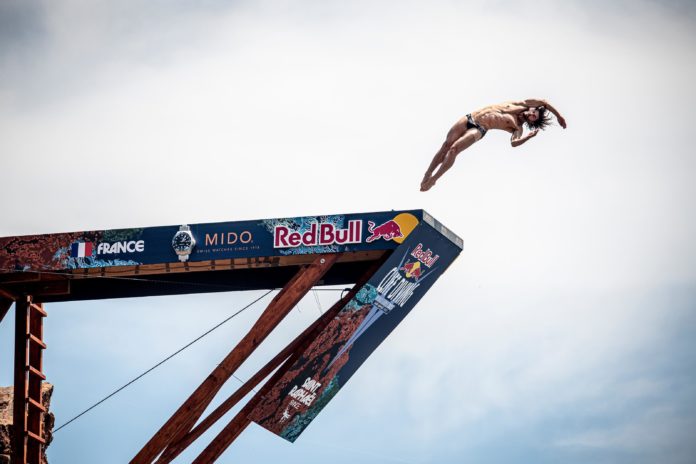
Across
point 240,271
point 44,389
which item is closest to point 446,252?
point 240,271

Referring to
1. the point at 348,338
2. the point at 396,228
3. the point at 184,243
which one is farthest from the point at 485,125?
the point at 184,243

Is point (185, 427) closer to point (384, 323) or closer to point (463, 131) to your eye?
point (384, 323)

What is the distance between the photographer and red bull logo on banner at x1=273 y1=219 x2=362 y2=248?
35938 millimetres

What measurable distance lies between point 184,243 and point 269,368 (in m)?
3.29

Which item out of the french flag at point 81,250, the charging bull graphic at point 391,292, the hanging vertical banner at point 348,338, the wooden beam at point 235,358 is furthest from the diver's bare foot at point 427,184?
the french flag at point 81,250

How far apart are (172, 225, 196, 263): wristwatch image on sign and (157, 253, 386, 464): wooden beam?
9.79 feet

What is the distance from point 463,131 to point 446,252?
278 centimetres

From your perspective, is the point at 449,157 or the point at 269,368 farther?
the point at 449,157

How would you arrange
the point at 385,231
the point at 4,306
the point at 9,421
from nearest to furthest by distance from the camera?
the point at 385,231
the point at 4,306
the point at 9,421

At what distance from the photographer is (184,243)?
36.4 m

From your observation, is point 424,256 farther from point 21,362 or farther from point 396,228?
point 21,362

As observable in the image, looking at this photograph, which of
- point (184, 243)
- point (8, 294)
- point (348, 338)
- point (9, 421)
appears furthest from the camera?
point (9, 421)

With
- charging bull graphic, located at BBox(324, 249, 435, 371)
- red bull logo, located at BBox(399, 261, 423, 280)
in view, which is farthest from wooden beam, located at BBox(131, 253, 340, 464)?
red bull logo, located at BBox(399, 261, 423, 280)

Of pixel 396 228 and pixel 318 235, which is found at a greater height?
pixel 396 228
